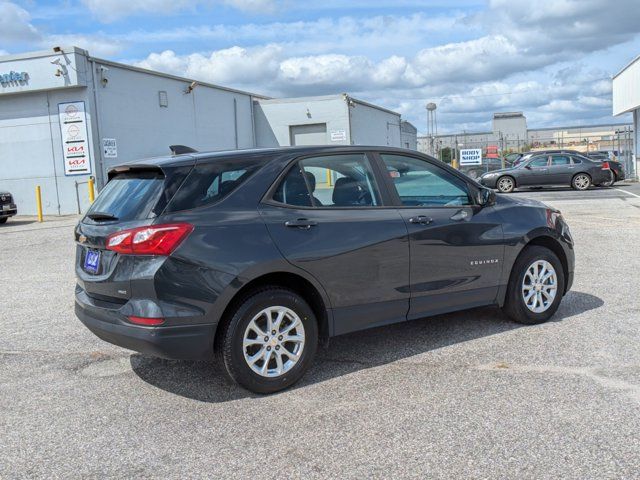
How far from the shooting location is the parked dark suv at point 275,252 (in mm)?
3996

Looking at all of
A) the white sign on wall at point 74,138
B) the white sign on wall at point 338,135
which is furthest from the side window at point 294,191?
the white sign on wall at point 338,135

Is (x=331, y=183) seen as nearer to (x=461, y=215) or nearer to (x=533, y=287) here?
(x=461, y=215)

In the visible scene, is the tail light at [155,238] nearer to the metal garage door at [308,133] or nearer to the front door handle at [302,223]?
the front door handle at [302,223]

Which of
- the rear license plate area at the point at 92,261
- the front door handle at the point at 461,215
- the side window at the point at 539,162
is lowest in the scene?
the rear license plate area at the point at 92,261

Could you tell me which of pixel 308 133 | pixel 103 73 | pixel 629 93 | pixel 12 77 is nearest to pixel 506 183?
pixel 629 93

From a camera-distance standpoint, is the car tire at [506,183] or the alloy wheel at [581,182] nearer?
the alloy wheel at [581,182]

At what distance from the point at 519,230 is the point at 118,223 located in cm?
339

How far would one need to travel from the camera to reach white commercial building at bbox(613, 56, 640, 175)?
27.6 meters

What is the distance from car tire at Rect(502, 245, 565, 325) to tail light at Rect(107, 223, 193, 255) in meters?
3.07

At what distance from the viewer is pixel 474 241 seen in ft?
17.4

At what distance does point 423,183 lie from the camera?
17.6ft

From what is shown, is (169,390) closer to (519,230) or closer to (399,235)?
(399,235)

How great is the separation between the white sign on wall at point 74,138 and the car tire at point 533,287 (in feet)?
60.9

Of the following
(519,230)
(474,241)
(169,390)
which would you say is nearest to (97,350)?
(169,390)
